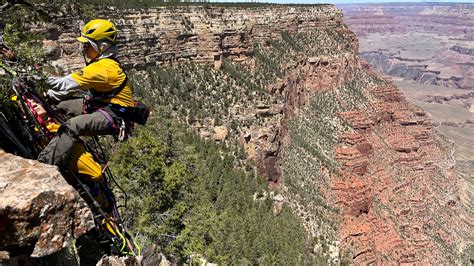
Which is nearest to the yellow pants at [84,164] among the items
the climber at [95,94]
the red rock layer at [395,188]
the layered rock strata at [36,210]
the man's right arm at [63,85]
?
the climber at [95,94]

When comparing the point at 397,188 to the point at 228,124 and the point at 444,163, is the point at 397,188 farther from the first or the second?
the point at 228,124

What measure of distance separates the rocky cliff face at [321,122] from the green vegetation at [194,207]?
578cm

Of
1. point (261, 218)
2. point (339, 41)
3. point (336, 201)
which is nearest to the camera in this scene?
point (261, 218)

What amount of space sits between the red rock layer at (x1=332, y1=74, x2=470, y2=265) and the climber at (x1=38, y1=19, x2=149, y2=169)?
128 feet

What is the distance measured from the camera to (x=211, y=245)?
21.1m

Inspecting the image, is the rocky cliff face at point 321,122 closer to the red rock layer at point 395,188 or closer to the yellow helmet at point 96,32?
the red rock layer at point 395,188

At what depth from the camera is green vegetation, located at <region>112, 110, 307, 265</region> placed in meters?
18.5

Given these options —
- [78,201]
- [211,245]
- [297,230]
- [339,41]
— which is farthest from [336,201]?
[78,201]

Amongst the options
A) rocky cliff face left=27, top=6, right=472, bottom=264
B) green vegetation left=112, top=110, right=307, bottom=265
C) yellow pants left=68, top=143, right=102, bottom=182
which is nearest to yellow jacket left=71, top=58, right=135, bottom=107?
yellow pants left=68, top=143, right=102, bottom=182

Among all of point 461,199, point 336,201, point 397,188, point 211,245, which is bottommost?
→ point 461,199

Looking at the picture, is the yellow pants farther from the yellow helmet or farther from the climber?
the yellow helmet

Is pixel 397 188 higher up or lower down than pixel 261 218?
lower down

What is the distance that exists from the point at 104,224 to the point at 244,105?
36.1 meters

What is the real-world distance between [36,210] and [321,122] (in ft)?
191
